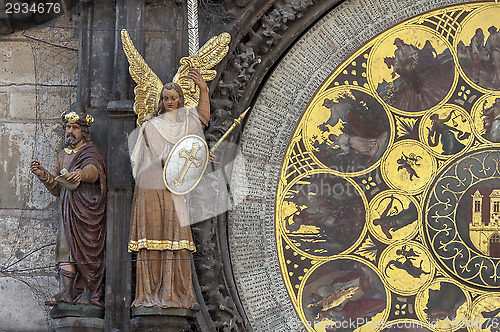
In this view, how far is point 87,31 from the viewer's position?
8.60m

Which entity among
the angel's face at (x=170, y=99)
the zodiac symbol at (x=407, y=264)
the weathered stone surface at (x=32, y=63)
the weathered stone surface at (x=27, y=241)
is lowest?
the zodiac symbol at (x=407, y=264)

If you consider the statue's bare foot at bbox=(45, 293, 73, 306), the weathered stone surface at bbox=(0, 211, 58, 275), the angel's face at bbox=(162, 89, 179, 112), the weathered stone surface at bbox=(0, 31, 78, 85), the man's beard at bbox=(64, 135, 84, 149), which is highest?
the weathered stone surface at bbox=(0, 31, 78, 85)

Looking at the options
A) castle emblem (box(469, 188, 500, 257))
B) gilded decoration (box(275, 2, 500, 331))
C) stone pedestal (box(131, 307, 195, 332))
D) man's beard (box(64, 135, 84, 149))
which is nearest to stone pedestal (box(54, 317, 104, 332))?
stone pedestal (box(131, 307, 195, 332))

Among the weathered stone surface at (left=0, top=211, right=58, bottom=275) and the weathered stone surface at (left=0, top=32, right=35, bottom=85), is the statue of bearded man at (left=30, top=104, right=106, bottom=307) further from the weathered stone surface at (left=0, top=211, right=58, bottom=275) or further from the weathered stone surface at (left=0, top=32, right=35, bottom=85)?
the weathered stone surface at (left=0, top=32, right=35, bottom=85)

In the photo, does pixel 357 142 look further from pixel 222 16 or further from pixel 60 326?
pixel 60 326

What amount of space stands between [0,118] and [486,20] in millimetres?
3795

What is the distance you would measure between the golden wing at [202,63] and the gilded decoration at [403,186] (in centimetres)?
79

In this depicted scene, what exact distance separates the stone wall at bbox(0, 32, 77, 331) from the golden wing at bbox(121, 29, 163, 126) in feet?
2.33

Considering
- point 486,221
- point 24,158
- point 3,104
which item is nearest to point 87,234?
point 24,158

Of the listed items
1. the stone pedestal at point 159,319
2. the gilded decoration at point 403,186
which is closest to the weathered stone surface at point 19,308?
the stone pedestal at point 159,319

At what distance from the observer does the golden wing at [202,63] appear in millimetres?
8219

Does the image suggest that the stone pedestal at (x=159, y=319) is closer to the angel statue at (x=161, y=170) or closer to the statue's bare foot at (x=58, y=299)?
the angel statue at (x=161, y=170)

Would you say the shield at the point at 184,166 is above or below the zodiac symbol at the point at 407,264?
above

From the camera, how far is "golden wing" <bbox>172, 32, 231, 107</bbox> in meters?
8.22
